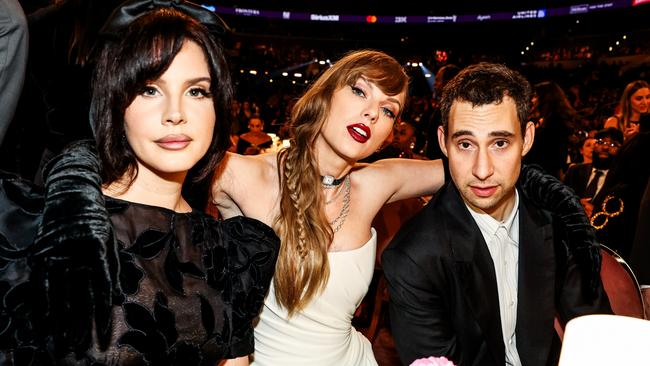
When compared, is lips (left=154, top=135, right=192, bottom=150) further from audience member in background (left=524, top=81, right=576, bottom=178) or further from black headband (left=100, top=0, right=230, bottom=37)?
audience member in background (left=524, top=81, right=576, bottom=178)

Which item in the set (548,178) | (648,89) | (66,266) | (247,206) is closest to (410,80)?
(548,178)

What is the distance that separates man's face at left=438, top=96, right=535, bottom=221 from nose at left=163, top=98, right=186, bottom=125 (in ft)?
3.43

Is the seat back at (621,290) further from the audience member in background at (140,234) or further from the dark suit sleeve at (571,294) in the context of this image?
the audience member in background at (140,234)

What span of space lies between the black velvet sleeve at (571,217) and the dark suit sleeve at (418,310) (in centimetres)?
46

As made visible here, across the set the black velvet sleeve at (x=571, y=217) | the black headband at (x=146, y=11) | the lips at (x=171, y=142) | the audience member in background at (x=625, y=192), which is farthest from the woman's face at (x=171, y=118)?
the audience member in background at (x=625, y=192)

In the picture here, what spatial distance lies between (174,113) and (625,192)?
3.01 m

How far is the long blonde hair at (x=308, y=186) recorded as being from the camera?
2.04m

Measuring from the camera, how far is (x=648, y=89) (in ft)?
14.6

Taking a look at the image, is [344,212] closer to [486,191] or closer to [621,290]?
[486,191]

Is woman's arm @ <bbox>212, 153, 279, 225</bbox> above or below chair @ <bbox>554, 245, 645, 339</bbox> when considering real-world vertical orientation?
above

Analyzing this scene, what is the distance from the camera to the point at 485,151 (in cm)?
195

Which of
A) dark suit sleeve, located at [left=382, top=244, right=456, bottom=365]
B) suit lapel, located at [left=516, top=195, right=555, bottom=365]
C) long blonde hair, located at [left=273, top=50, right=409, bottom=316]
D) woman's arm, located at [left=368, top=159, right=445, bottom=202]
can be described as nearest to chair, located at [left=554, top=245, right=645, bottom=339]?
suit lapel, located at [left=516, top=195, right=555, bottom=365]

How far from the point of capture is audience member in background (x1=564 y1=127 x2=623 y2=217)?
4012mm

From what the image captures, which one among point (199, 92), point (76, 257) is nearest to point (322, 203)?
point (199, 92)
